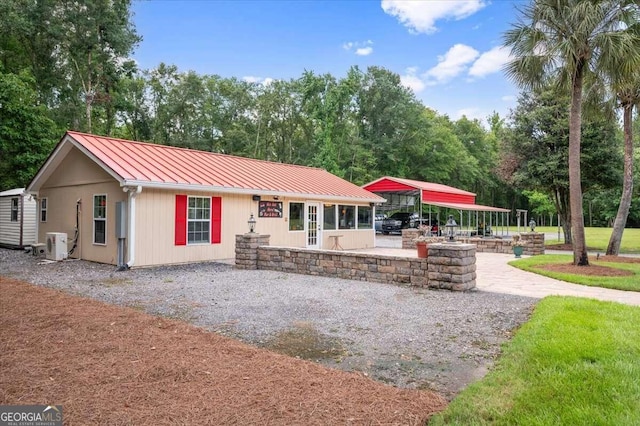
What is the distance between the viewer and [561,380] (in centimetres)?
322

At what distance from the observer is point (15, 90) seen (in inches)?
702

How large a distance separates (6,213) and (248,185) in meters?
11.1

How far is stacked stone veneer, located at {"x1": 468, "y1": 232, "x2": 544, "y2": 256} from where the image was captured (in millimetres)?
14508

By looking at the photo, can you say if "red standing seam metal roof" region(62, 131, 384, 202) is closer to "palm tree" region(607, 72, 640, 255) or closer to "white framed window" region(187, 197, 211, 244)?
"white framed window" region(187, 197, 211, 244)

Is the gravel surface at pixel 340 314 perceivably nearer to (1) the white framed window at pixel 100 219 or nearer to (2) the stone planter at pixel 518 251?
(1) the white framed window at pixel 100 219

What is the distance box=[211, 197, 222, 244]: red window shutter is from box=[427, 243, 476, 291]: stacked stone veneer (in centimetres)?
698

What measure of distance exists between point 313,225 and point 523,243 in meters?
7.67

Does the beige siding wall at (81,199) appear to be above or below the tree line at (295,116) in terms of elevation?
below

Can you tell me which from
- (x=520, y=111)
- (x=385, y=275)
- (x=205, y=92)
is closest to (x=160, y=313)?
(x=385, y=275)

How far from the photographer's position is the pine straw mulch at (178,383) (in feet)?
9.11

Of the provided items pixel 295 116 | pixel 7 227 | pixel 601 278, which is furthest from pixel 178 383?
pixel 295 116

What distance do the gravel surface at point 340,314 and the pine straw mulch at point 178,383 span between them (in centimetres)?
38

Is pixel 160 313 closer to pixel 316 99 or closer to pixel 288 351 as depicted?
pixel 288 351

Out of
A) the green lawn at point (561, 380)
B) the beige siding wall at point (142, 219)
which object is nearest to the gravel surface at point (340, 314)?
the green lawn at point (561, 380)
